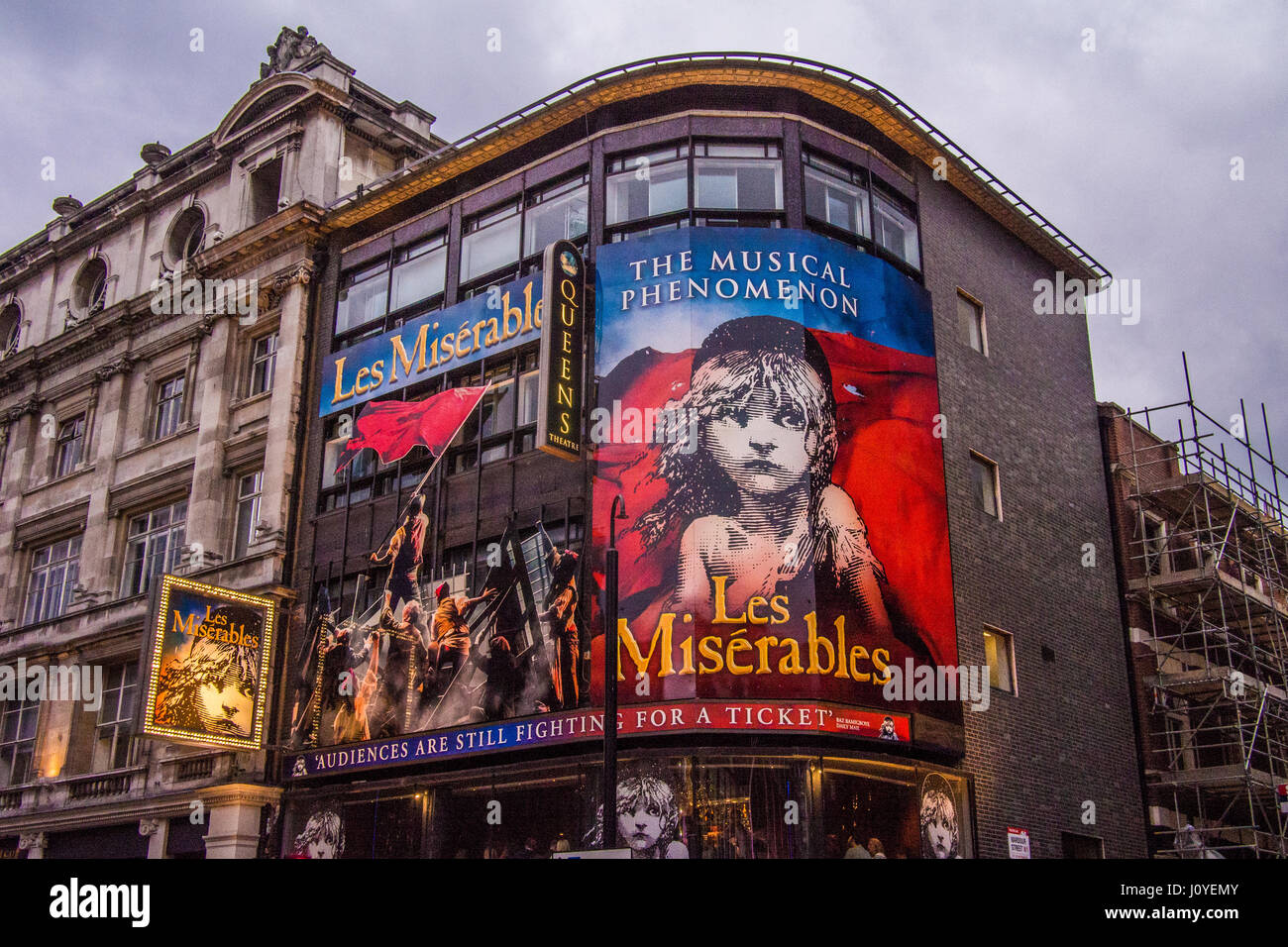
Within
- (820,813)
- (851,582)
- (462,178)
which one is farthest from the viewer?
(462,178)

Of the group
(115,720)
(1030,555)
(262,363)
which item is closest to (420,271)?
(262,363)

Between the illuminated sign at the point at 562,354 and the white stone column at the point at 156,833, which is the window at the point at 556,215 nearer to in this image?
the illuminated sign at the point at 562,354

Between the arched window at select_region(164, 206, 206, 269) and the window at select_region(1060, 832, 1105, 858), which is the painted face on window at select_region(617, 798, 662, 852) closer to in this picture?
the window at select_region(1060, 832, 1105, 858)

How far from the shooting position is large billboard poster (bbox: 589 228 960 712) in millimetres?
22625

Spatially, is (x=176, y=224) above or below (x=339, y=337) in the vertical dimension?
above

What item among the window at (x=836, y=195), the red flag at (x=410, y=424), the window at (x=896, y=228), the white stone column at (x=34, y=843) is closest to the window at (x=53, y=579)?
the white stone column at (x=34, y=843)

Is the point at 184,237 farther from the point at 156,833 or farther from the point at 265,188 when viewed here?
the point at 156,833

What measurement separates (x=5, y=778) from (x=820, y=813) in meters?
25.0

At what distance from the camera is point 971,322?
29.6 meters

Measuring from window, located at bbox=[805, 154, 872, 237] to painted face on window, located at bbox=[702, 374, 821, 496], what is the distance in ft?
15.8

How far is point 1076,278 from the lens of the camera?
3431cm

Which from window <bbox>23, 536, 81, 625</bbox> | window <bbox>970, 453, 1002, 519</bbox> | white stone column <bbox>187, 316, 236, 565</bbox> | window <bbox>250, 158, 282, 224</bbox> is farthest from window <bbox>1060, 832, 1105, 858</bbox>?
window <bbox>23, 536, 81, 625</bbox>
